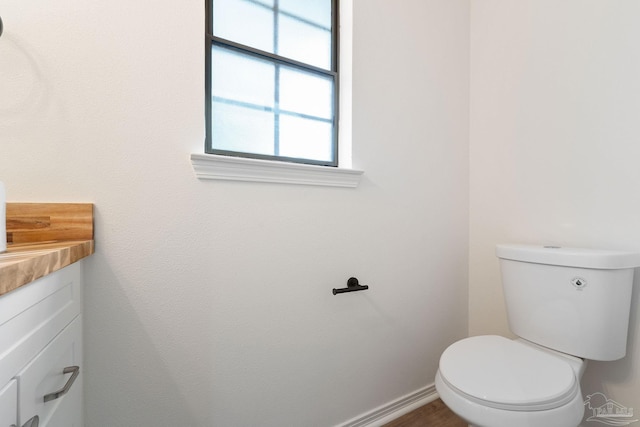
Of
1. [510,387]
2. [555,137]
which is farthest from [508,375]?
[555,137]

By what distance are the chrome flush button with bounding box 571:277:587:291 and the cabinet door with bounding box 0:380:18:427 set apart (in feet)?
4.97

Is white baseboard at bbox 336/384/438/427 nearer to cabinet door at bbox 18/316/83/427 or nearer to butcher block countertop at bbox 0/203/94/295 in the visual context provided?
cabinet door at bbox 18/316/83/427

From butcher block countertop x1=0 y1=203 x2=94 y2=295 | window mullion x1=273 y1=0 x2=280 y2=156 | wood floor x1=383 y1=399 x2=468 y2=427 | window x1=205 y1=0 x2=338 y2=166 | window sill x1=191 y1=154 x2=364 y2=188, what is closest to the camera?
butcher block countertop x1=0 y1=203 x2=94 y2=295

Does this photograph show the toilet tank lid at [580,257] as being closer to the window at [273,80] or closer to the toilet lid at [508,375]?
the toilet lid at [508,375]

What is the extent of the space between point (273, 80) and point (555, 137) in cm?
129

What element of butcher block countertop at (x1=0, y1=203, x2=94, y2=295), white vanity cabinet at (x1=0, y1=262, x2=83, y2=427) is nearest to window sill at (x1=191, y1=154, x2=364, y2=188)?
butcher block countertop at (x1=0, y1=203, x2=94, y2=295)

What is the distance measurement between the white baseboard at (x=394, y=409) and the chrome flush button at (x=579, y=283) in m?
0.87

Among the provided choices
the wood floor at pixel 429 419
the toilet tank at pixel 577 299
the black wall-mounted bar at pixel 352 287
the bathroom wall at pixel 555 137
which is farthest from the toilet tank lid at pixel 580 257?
the wood floor at pixel 429 419

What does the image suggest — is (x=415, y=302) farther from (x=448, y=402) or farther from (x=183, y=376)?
(x=183, y=376)

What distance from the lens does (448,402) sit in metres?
0.87

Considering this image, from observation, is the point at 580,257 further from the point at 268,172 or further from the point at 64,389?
the point at 64,389

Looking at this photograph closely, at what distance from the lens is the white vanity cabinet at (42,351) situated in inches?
16.7

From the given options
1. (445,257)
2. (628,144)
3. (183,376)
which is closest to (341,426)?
(183,376)

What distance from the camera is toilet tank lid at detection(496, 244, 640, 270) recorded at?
0.99m
